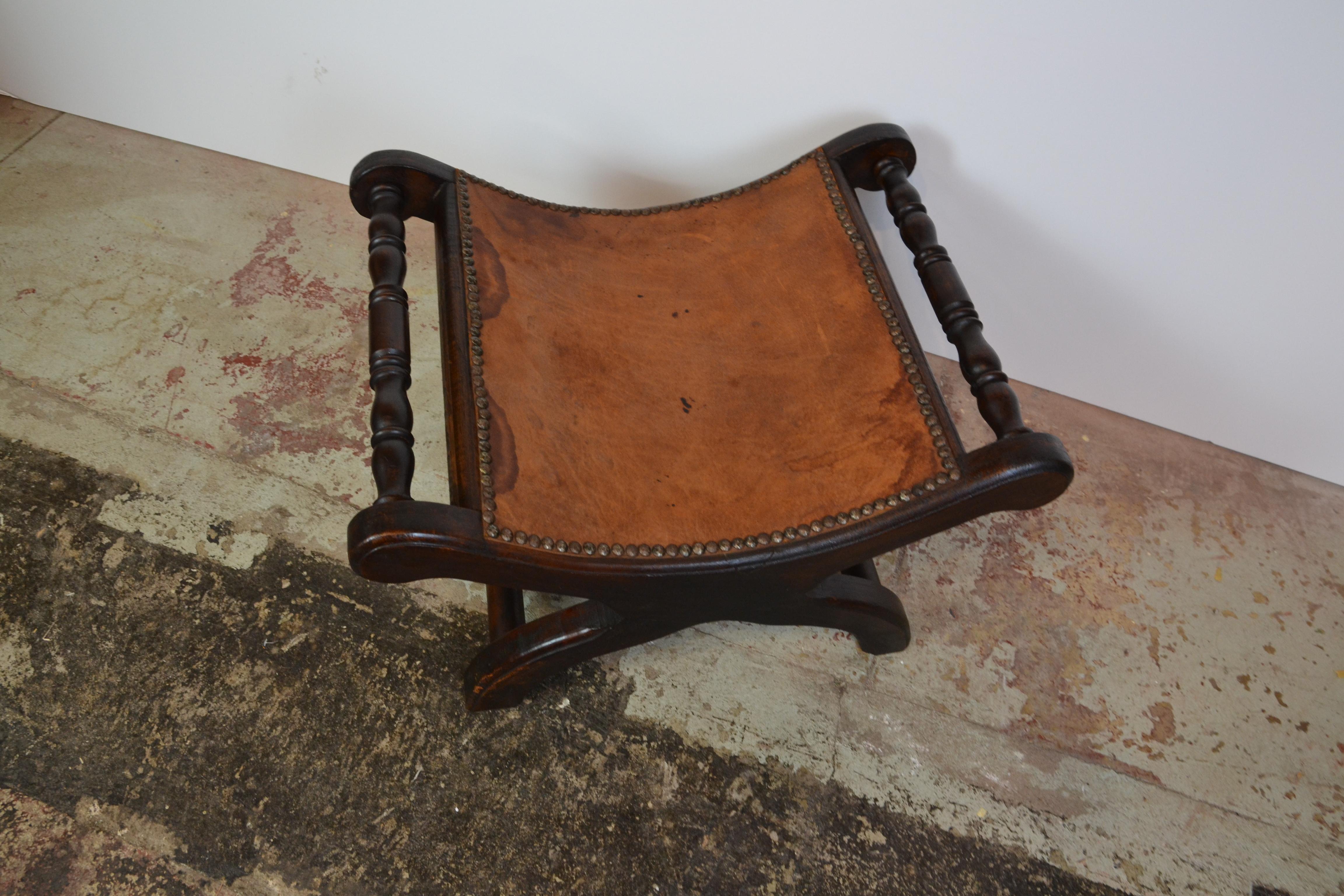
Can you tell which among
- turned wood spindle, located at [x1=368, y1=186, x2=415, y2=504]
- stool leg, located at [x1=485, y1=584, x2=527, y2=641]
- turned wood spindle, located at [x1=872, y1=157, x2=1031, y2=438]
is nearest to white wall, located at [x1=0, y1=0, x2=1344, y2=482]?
turned wood spindle, located at [x1=872, y1=157, x2=1031, y2=438]

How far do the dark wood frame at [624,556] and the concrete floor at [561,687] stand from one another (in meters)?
0.17

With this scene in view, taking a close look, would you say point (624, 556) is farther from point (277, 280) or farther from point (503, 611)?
point (277, 280)

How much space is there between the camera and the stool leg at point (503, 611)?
1.54 metres

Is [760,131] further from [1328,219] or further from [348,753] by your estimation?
[348,753]

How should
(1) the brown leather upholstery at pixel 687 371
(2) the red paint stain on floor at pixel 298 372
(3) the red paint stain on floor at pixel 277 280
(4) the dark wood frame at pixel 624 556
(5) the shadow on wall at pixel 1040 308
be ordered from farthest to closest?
(3) the red paint stain on floor at pixel 277 280, (2) the red paint stain on floor at pixel 298 372, (5) the shadow on wall at pixel 1040 308, (1) the brown leather upholstery at pixel 687 371, (4) the dark wood frame at pixel 624 556

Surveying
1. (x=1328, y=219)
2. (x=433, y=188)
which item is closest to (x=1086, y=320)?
(x=1328, y=219)

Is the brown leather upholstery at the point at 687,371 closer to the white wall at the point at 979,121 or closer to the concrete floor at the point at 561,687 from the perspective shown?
the white wall at the point at 979,121

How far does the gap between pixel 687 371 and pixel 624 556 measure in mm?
388

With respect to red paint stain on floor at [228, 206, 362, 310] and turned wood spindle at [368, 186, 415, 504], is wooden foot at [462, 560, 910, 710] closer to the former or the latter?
turned wood spindle at [368, 186, 415, 504]

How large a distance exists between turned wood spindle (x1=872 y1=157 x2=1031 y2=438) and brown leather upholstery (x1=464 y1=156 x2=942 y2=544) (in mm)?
98

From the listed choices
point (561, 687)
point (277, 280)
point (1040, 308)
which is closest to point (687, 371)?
point (561, 687)

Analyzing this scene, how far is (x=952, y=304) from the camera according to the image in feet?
4.55

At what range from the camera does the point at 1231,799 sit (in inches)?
62.7

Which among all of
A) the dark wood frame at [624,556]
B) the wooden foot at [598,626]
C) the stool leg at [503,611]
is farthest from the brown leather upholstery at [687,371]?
the stool leg at [503,611]
